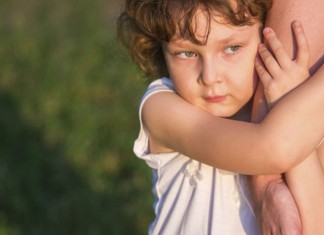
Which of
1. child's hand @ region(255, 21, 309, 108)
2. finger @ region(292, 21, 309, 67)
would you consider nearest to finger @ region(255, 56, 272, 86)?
child's hand @ region(255, 21, 309, 108)

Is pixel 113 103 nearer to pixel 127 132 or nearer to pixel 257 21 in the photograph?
pixel 127 132

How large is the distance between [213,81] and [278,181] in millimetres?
349

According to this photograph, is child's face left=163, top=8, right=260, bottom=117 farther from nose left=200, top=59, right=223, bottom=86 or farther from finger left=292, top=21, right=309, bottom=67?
finger left=292, top=21, right=309, bottom=67

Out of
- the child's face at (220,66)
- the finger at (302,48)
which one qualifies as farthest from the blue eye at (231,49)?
the finger at (302,48)

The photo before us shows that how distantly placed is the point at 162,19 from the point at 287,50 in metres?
0.41

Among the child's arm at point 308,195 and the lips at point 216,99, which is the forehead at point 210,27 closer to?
the lips at point 216,99

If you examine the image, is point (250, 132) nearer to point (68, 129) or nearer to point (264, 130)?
point (264, 130)

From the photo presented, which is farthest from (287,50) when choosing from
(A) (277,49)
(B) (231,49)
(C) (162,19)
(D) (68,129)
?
(D) (68,129)

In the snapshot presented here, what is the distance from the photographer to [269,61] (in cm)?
279

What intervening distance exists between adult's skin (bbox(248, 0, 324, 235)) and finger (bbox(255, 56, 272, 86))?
0.19 ft

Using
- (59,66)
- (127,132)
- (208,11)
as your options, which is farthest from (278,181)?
(59,66)

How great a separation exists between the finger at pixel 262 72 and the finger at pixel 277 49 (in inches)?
2.0

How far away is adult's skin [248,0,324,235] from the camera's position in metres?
2.74

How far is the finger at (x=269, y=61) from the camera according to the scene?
9.07 feet
